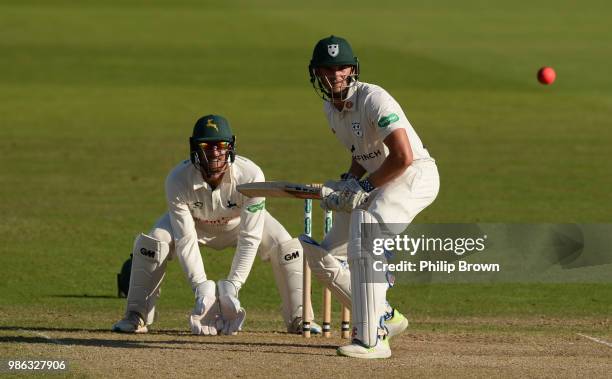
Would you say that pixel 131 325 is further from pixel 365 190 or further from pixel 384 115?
pixel 384 115

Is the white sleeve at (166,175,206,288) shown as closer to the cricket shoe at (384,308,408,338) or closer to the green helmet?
the green helmet

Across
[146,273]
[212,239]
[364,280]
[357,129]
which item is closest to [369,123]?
[357,129]

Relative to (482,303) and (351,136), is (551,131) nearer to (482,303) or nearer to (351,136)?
(482,303)

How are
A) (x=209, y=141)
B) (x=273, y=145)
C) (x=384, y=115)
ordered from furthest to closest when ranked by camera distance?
(x=273, y=145) < (x=209, y=141) < (x=384, y=115)

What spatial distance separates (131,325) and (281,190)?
170 cm

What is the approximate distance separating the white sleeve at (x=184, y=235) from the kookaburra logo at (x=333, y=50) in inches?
66.3

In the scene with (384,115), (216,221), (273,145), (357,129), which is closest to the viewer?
(384,115)

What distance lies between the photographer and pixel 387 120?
7969mm

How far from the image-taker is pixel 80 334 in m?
9.18

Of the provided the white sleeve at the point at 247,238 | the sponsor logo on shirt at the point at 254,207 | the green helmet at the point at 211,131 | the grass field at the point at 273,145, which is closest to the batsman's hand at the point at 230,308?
the white sleeve at the point at 247,238

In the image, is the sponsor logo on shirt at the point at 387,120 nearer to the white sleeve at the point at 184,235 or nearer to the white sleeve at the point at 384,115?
the white sleeve at the point at 384,115

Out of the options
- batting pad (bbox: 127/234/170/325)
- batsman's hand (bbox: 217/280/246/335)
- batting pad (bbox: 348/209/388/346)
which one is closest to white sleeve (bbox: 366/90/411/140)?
batting pad (bbox: 348/209/388/346)

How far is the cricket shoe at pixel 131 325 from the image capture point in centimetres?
932

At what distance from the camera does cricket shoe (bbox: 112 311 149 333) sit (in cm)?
932
